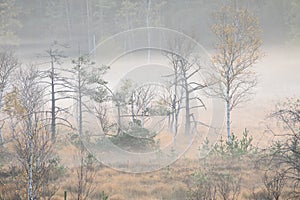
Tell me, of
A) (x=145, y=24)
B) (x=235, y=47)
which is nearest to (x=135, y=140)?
(x=235, y=47)

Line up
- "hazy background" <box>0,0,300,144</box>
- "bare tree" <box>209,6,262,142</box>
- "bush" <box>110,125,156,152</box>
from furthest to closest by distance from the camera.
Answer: "hazy background" <box>0,0,300,144</box>
"bare tree" <box>209,6,262,142</box>
"bush" <box>110,125,156,152</box>

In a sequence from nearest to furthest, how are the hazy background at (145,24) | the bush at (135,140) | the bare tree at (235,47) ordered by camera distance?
the bush at (135,140) < the bare tree at (235,47) < the hazy background at (145,24)

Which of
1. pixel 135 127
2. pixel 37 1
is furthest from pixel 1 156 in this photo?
pixel 37 1

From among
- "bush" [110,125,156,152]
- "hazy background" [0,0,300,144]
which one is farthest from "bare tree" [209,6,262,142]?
"hazy background" [0,0,300,144]

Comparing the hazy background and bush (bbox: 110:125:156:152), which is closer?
bush (bbox: 110:125:156:152)

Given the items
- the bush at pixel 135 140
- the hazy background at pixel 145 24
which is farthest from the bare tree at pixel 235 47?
the hazy background at pixel 145 24

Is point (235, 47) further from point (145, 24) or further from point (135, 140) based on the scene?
point (145, 24)

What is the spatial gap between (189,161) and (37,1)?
127 feet

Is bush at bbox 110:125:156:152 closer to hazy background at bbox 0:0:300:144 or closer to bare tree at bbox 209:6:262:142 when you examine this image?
bare tree at bbox 209:6:262:142

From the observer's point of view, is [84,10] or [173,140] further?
[84,10]

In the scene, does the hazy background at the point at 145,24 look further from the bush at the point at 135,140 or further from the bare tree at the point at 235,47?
the bush at the point at 135,140

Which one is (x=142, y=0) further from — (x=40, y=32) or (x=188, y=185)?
(x=188, y=185)

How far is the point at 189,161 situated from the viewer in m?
15.0

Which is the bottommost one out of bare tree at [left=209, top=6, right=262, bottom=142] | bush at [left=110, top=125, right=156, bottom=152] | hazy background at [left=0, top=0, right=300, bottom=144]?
bush at [left=110, top=125, right=156, bottom=152]
